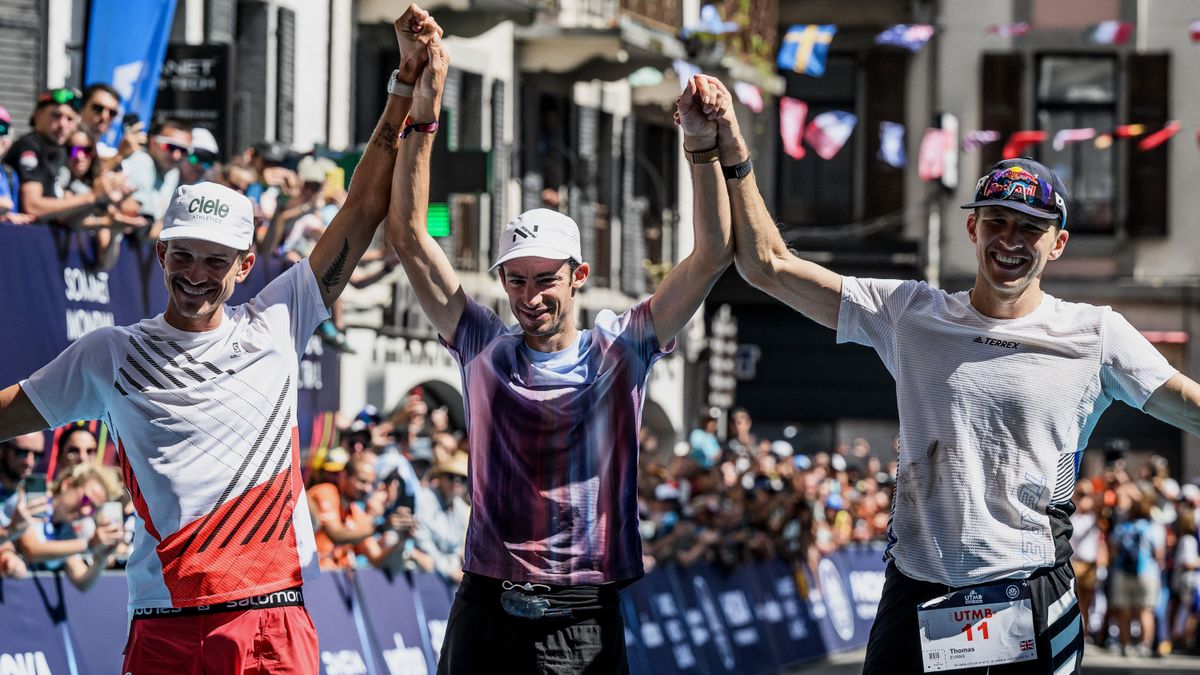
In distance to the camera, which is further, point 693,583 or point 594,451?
point 693,583

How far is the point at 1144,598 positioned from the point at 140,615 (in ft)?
67.7

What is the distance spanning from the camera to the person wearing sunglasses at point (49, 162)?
37.7ft

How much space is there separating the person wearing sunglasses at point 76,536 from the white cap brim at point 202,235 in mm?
4280

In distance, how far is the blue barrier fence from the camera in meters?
10.2

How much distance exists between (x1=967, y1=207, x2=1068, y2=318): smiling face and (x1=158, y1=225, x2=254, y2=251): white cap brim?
2146 mm

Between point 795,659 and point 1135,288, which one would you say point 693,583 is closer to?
point 795,659

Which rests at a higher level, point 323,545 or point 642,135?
point 642,135

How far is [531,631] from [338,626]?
20.6 ft

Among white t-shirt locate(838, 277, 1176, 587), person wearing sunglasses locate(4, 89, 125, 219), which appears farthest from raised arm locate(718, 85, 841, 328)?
person wearing sunglasses locate(4, 89, 125, 219)

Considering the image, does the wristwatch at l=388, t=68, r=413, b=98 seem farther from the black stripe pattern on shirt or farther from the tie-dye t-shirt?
the black stripe pattern on shirt

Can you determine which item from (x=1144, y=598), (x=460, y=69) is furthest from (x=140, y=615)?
(x=1144, y=598)

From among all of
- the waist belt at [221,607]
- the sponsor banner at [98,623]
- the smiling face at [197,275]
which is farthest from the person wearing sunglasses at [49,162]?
the waist belt at [221,607]

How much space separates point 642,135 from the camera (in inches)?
1259

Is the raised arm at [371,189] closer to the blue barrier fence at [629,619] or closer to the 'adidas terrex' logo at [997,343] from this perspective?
the 'adidas terrex' logo at [997,343]
